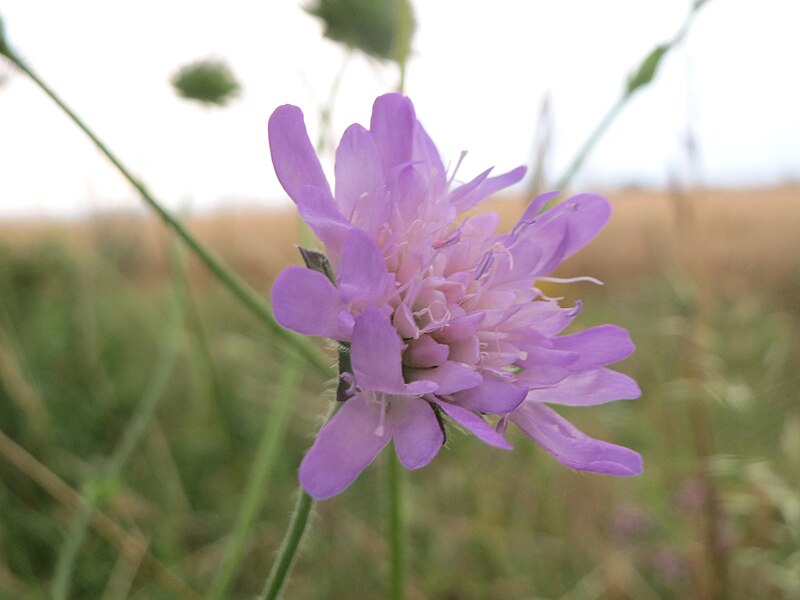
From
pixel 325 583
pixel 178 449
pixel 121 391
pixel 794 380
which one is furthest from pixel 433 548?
pixel 794 380

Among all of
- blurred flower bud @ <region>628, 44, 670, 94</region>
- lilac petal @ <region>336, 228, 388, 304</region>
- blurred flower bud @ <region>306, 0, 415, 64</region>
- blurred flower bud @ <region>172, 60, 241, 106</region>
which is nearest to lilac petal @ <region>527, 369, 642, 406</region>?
lilac petal @ <region>336, 228, 388, 304</region>

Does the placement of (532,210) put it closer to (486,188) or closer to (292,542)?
(486,188)

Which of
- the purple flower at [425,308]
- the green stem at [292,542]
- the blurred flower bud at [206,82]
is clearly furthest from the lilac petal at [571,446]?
the blurred flower bud at [206,82]

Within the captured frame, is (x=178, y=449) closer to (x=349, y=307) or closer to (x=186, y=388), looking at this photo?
(x=186, y=388)

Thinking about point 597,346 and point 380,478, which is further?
point 380,478

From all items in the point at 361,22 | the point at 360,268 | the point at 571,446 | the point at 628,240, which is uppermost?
the point at 361,22

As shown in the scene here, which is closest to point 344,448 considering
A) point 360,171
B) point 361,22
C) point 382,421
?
point 382,421
